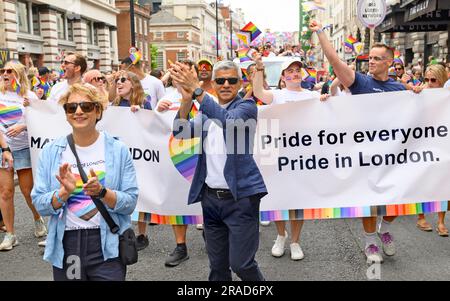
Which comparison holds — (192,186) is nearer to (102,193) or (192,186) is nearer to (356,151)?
(102,193)

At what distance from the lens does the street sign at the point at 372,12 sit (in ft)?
30.8

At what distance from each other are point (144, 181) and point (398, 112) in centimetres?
274

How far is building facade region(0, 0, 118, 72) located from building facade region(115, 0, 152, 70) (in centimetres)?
757

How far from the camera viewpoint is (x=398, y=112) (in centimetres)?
529

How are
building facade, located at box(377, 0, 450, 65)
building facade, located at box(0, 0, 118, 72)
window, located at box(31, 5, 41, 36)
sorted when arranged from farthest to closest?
window, located at box(31, 5, 41, 36) → building facade, located at box(0, 0, 118, 72) → building facade, located at box(377, 0, 450, 65)

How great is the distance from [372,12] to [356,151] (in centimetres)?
494

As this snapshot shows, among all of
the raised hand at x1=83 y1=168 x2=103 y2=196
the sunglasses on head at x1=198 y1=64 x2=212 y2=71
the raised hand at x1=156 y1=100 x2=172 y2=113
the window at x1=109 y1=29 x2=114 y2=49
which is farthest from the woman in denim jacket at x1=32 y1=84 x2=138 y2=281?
the window at x1=109 y1=29 x2=114 y2=49

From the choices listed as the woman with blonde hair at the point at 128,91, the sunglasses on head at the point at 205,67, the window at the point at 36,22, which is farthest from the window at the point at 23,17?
the sunglasses on head at the point at 205,67

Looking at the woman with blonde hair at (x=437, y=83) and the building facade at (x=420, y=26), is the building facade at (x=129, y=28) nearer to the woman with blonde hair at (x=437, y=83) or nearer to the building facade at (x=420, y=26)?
the building facade at (x=420, y=26)

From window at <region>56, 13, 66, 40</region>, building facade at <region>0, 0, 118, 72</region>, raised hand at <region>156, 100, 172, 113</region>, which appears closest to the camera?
raised hand at <region>156, 100, 172, 113</region>

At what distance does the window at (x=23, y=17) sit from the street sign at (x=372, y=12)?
26696 millimetres

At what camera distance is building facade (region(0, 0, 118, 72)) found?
2841cm

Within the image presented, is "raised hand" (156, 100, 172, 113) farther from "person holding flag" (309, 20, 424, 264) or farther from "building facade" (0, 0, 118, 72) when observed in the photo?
"building facade" (0, 0, 118, 72)
